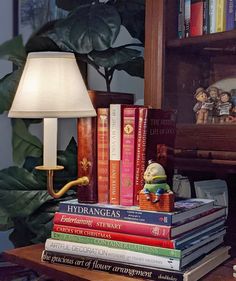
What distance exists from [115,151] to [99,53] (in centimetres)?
48

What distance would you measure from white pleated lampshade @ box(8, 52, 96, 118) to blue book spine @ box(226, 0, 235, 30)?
0.38 m

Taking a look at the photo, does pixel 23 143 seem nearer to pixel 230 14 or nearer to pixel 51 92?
pixel 51 92

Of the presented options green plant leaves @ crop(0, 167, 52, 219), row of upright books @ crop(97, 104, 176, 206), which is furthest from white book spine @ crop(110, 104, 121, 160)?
green plant leaves @ crop(0, 167, 52, 219)

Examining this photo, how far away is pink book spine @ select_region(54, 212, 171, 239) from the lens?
98 centimetres

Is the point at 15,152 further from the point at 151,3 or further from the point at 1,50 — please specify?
the point at 151,3

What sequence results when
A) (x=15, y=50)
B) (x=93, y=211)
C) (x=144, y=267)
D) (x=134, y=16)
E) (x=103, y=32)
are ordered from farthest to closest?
(x=15, y=50)
(x=134, y=16)
(x=103, y=32)
(x=93, y=211)
(x=144, y=267)

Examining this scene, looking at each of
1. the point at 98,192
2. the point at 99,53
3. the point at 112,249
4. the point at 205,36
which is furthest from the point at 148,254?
the point at 99,53

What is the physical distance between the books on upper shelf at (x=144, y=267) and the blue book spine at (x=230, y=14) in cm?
53

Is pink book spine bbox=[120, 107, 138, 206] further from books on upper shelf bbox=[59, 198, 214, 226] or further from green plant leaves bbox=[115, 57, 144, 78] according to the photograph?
green plant leaves bbox=[115, 57, 144, 78]

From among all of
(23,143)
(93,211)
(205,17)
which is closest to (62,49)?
(23,143)

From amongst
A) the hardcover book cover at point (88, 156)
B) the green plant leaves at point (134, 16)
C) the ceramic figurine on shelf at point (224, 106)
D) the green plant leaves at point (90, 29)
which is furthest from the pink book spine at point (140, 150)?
the green plant leaves at point (134, 16)

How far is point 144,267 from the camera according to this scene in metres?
0.98

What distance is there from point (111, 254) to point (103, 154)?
0.79 feet

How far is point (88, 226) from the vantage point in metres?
1.08
